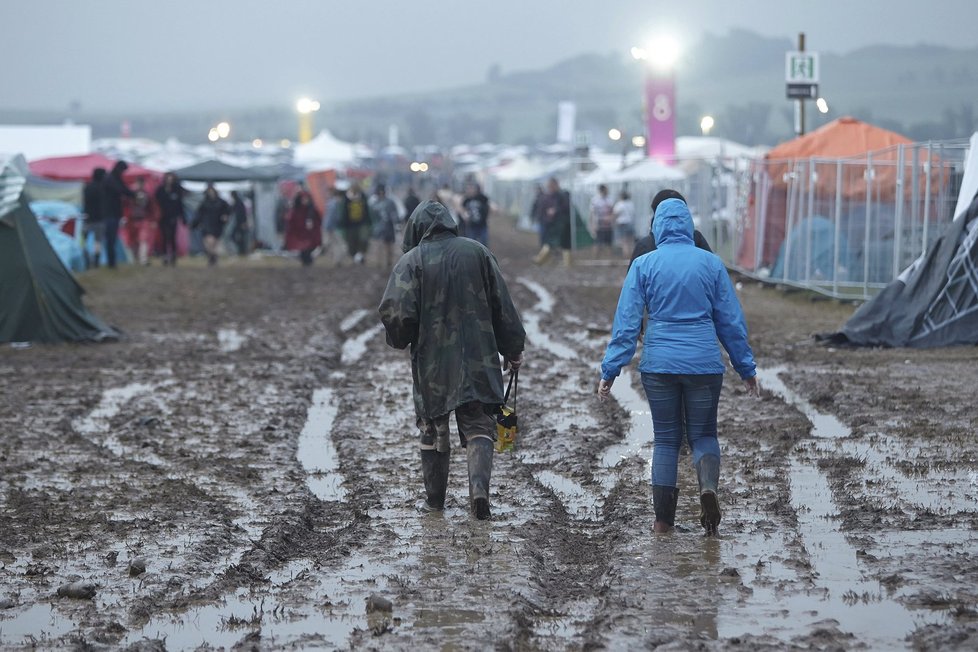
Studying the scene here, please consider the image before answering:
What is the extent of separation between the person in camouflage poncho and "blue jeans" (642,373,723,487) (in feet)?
2.71

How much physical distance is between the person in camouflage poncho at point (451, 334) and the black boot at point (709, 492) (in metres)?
1.08

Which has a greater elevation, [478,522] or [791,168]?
[791,168]

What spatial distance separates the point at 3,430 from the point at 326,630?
18.9ft

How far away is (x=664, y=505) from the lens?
22.8ft

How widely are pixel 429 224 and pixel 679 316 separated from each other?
139 cm

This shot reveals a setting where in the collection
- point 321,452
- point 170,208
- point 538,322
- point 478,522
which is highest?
point 170,208

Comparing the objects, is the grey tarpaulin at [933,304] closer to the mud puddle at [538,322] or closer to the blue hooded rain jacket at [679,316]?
the mud puddle at [538,322]

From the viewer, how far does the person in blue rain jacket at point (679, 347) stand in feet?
22.5

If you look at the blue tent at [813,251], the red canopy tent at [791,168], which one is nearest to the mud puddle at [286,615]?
the red canopy tent at [791,168]

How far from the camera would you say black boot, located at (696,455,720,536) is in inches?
268

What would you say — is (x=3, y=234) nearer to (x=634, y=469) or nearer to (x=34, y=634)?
(x=634, y=469)

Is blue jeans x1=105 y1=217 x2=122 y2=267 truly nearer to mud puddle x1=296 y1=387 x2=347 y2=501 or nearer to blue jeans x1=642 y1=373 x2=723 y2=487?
mud puddle x1=296 y1=387 x2=347 y2=501

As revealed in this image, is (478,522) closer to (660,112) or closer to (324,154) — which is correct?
(660,112)

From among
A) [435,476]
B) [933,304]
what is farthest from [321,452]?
[933,304]
